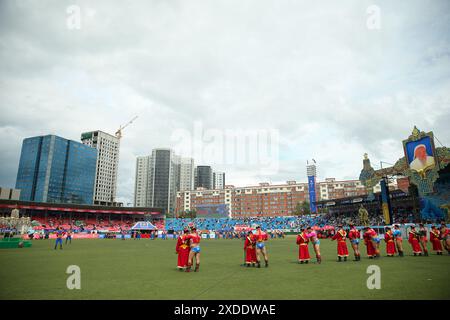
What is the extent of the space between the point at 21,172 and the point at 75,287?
Result: 15377 centimetres

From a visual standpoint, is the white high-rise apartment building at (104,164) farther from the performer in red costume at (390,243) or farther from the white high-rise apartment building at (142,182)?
the performer in red costume at (390,243)

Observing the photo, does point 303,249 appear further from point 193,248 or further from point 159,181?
point 159,181

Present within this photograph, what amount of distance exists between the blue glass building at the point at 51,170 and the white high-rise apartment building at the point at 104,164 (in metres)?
21.9

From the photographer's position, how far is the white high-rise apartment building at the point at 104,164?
160875mm

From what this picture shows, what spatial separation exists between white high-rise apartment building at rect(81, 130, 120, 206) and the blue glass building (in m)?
21.9

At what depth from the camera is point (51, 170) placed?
420 feet

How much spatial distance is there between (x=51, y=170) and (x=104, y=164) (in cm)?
3703

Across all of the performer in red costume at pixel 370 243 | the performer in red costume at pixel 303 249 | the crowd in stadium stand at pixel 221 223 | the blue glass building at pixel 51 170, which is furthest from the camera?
the blue glass building at pixel 51 170

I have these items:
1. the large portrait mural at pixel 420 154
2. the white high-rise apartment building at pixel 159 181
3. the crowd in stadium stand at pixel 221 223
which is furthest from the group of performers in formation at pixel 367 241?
the white high-rise apartment building at pixel 159 181

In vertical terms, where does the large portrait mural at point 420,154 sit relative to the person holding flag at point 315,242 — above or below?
above

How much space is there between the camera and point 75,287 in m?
8.24

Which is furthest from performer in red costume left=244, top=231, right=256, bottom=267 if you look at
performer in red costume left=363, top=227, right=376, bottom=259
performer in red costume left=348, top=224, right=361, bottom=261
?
performer in red costume left=363, top=227, right=376, bottom=259
